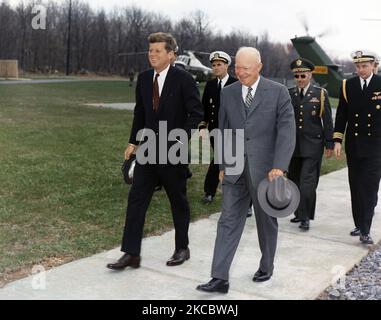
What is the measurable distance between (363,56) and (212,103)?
2027 mm

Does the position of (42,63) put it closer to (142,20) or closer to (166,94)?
(142,20)

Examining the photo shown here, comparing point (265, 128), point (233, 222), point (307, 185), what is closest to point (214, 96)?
point (307, 185)

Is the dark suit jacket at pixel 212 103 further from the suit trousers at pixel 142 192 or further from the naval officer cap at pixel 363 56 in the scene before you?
the suit trousers at pixel 142 192

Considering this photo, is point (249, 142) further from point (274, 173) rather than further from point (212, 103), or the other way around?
point (212, 103)

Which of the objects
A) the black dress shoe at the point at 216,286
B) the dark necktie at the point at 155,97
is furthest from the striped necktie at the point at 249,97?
the black dress shoe at the point at 216,286

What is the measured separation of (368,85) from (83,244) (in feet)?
10.6

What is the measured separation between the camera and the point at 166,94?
445 cm

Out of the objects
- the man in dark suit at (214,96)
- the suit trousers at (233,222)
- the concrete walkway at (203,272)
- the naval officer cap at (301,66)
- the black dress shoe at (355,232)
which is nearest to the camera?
the concrete walkway at (203,272)

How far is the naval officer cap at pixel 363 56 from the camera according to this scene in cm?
542

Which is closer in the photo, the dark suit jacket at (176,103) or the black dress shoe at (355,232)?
the dark suit jacket at (176,103)

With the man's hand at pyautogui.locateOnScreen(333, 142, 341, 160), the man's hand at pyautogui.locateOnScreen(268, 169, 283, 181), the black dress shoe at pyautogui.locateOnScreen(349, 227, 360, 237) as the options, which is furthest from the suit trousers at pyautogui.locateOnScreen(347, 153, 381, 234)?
the man's hand at pyautogui.locateOnScreen(268, 169, 283, 181)
